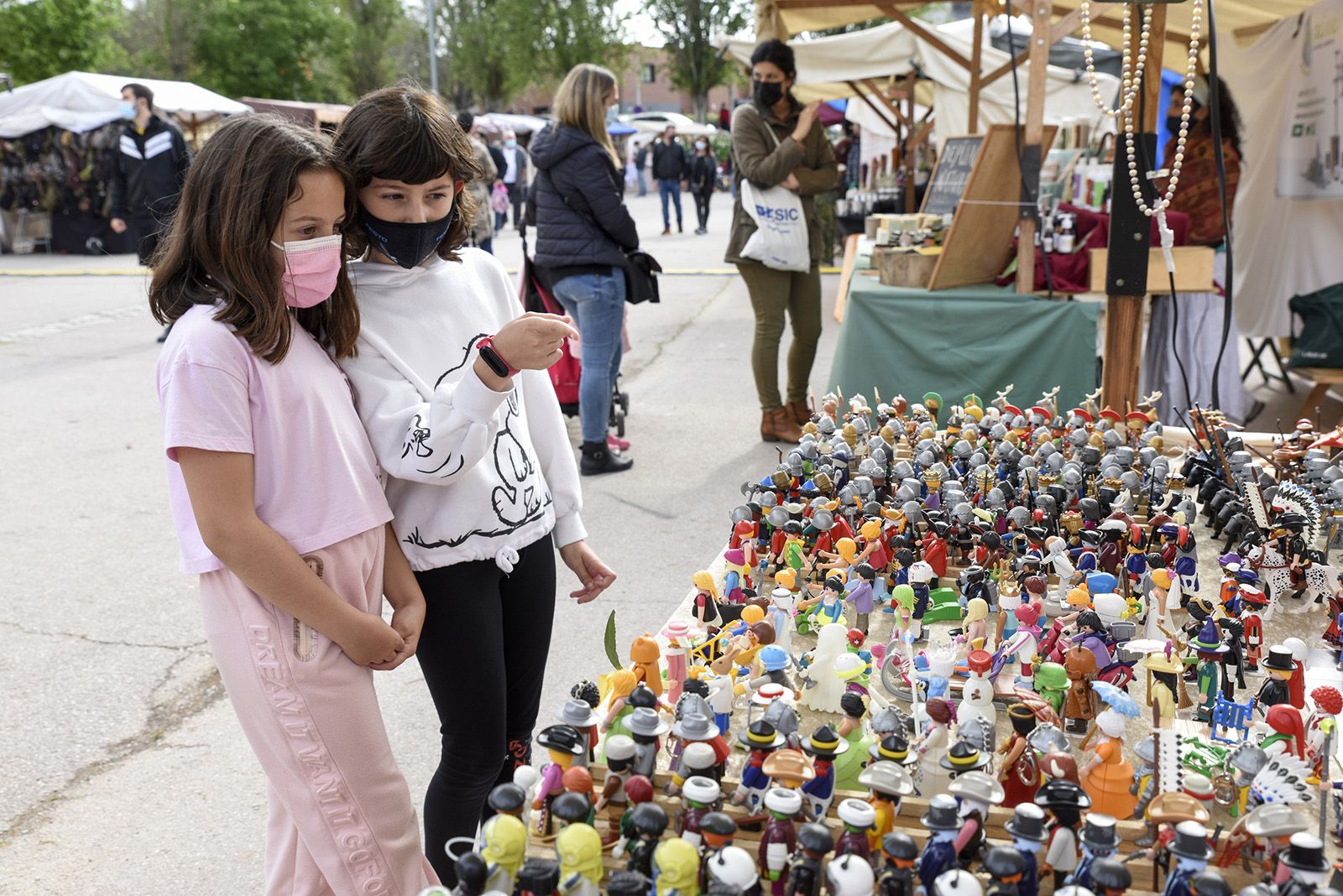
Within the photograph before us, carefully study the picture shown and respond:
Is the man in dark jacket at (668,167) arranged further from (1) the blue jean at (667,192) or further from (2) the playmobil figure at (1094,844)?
(2) the playmobil figure at (1094,844)

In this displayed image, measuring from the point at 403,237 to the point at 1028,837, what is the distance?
1.24 meters

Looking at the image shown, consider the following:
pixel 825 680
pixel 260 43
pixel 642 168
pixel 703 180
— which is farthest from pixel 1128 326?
pixel 260 43

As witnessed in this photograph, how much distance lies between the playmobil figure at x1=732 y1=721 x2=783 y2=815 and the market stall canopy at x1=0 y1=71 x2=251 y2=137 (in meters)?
16.2

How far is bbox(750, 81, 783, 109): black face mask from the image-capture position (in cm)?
488

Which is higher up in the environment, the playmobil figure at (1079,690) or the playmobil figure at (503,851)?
the playmobil figure at (503,851)

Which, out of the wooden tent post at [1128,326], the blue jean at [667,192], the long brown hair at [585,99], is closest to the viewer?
the wooden tent post at [1128,326]

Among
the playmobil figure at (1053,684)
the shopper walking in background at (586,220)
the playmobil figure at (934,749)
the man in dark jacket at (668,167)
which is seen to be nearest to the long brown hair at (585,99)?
the shopper walking in background at (586,220)

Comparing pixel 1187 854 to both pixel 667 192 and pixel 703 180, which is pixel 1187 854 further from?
pixel 703 180

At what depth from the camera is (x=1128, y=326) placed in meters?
3.57

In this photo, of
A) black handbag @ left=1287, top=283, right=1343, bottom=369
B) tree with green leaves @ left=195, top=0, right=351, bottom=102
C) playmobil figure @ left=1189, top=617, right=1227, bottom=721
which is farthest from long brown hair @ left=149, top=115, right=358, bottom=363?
tree with green leaves @ left=195, top=0, right=351, bottom=102

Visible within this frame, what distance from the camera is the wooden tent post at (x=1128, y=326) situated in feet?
11.2

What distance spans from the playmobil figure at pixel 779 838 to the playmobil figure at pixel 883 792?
0.30 feet

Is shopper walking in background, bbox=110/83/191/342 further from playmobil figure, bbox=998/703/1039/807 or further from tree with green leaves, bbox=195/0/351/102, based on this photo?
tree with green leaves, bbox=195/0/351/102

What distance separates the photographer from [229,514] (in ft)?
→ 4.70
